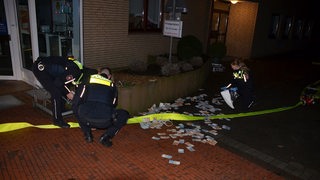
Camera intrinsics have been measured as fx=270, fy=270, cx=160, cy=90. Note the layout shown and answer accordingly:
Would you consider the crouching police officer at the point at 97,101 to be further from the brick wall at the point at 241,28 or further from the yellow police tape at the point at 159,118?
the brick wall at the point at 241,28

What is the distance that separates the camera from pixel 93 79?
15.4ft

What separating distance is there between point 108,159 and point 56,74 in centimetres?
221

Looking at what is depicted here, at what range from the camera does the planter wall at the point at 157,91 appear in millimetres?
6773

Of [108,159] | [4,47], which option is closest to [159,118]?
[108,159]

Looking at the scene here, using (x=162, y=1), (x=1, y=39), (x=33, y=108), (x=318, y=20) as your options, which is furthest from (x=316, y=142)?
(x=318, y=20)

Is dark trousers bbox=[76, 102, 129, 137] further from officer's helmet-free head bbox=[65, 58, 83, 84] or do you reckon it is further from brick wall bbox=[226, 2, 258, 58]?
brick wall bbox=[226, 2, 258, 58]

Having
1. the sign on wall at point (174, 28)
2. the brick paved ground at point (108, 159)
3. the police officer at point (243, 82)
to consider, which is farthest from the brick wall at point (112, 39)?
the police officer at point (243, 82)

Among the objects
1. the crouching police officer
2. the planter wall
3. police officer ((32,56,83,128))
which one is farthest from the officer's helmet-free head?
the planter wall

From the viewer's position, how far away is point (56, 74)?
5.73 m

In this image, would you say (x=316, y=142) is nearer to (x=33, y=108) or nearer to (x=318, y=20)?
(x=33, y=108)

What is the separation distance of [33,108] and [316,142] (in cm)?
689

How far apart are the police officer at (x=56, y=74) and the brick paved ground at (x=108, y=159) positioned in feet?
2.66

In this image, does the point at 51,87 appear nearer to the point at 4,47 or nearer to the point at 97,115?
the point at 97,115

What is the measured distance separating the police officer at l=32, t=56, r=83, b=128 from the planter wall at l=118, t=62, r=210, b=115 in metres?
1.36
